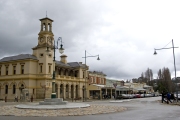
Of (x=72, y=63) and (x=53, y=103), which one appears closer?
(x=53, y=103)

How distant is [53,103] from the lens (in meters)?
22.8

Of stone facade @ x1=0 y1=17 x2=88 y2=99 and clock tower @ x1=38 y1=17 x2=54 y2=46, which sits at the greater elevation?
clock tower @ x1=38 y1=17 x2=54 y2=46

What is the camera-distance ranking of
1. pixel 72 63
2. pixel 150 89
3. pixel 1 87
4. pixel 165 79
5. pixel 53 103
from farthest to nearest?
1. pixel 150 89
2. pixel 165 79
3. pixel 72 63
4. pixel 1 87
5. pixel 53 103

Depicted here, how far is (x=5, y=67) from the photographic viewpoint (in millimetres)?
53656

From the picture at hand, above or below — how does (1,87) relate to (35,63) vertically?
below

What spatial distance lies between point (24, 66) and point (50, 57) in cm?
633

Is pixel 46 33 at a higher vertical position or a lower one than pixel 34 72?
higher

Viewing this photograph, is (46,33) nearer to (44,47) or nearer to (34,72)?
(44,47)

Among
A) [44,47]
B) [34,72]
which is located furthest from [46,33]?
[34,72]

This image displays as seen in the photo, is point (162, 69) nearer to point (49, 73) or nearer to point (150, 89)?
point (150, 89)

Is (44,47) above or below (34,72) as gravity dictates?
above

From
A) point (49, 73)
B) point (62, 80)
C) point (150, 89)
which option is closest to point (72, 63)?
point (62, 80)

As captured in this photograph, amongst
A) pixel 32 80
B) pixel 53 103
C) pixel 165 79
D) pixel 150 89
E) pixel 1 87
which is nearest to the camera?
pixel 53 103

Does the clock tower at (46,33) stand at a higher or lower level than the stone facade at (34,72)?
higher
